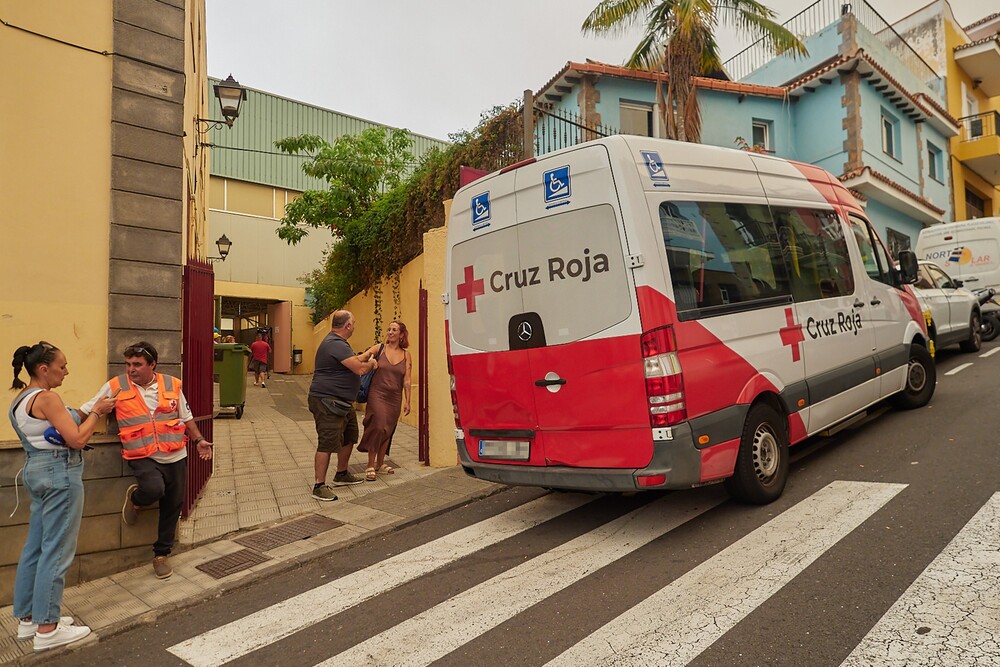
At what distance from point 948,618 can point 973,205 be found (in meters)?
28.0

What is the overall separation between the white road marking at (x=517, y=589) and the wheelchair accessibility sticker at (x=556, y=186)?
2428 mm

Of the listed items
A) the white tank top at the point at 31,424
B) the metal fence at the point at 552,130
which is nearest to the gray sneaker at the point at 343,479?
the white tank top at the point at 31,424

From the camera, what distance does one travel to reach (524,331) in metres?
4.73

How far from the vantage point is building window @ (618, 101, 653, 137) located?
48.0 feet

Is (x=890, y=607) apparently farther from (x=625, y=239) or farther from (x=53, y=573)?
(x=53, y=573)

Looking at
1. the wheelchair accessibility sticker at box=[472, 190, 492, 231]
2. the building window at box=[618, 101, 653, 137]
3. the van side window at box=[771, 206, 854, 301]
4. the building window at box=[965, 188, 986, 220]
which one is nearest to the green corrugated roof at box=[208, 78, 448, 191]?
the building window at box=[618, 101, 653, 137]

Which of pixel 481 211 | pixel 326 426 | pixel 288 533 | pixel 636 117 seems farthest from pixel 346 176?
pixel 288 533

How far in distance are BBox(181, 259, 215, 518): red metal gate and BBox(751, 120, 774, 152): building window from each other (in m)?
15.1

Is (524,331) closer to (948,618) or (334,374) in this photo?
(334,374)

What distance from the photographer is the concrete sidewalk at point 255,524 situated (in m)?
4.15

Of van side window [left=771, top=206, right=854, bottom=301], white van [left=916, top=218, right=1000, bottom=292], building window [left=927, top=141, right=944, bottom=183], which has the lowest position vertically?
van side window [left=771, top=206, right=854, bottom=301]

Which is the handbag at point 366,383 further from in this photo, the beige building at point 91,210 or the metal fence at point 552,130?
the metal fence at point 552,130

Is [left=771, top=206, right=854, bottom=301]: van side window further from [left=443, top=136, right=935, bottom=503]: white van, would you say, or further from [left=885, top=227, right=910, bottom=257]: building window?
[left=885, top=227, right=910, bottom=257]: building window

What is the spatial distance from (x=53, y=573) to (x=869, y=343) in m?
6.83
